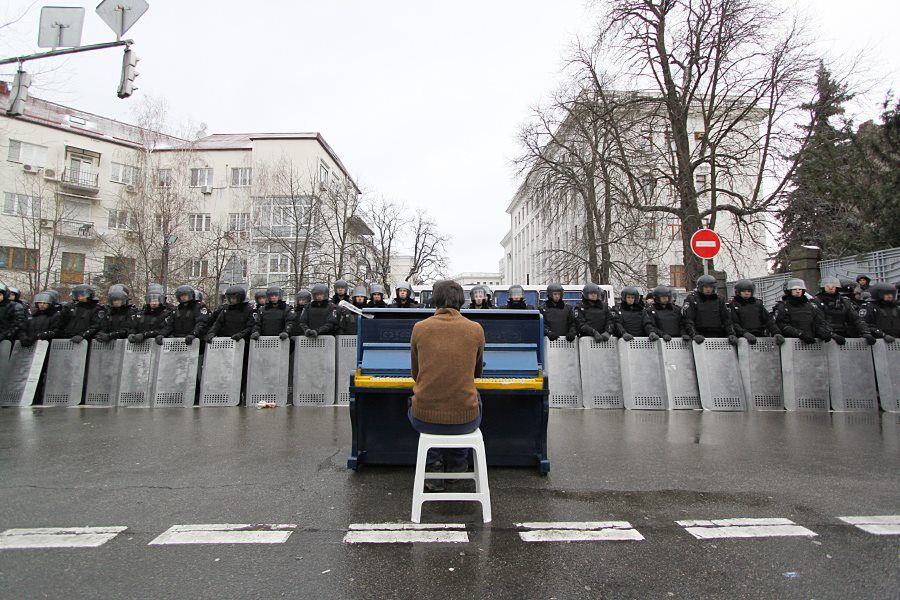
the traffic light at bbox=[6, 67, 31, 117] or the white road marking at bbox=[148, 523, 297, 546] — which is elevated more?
the traffic light at bbox=[6, 67, 31, 117]

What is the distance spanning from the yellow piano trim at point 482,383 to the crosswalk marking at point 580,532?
1275 millimetres

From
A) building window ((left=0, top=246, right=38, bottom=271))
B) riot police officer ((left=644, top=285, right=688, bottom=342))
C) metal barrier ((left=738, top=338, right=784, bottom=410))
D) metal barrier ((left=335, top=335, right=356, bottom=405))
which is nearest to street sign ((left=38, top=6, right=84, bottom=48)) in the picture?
metal barrier ((left=335, top=335, right=356, bottom=405))

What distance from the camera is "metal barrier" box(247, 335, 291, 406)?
9.80m

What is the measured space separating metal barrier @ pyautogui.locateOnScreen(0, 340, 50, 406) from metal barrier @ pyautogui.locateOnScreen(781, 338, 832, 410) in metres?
13.2

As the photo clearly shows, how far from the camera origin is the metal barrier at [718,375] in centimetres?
923

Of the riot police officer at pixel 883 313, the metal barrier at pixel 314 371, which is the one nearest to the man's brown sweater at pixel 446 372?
the metal barrier at pixel 314 371

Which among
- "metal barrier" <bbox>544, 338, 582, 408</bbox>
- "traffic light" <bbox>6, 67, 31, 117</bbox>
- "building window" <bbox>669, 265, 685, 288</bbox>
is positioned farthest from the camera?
"building window" <bbox>669, 265, 685, 288</bbox>

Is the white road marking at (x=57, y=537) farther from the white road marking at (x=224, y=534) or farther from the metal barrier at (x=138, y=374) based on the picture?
the metal barrier at (x=138, y=374)

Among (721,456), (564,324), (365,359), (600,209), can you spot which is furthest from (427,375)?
(600,209)

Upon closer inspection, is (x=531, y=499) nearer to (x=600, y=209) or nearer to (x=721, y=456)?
(x=721, y=456)

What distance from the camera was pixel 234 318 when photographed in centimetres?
1040

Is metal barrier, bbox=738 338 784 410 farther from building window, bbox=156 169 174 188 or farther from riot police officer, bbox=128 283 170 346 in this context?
building window, bbox=156 169 174 188

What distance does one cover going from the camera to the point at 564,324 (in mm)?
10188

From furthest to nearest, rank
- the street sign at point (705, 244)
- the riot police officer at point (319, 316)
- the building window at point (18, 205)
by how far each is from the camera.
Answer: the building window at point (18, 205), the street sign at point (705, 244), the riot police officer at point (319, 316)
